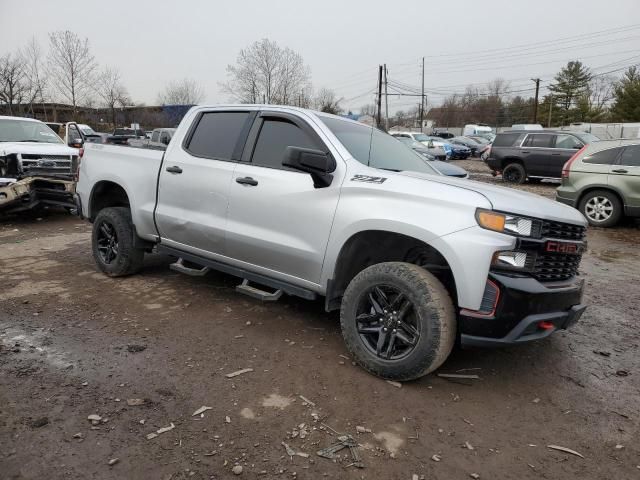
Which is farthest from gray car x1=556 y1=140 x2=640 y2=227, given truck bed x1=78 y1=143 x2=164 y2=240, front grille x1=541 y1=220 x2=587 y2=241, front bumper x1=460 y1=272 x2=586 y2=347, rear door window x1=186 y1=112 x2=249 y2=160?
truck bed x1=78 y1=143 x2=164 y2=240

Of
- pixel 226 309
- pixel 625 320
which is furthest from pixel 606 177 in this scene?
pixel 226 309

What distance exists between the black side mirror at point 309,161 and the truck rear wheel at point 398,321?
78 cm

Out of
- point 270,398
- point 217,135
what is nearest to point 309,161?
point 217,135

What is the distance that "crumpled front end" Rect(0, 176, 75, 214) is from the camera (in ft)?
25.8

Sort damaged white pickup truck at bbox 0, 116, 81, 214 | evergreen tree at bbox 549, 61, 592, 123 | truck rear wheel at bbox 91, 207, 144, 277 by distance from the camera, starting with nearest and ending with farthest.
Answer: truck rear wheel at bbox 91, 207, 144, 277 < damaged white pickup truck at bbox 0, 116, 81, 214 < evergreen tree at bbox 549, 61, 592, 123

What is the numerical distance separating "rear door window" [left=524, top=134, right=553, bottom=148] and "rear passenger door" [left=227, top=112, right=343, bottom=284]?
13.5 metres

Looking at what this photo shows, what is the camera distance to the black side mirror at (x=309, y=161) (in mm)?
3314

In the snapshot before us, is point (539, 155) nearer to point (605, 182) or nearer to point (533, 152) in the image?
point (533, 152)

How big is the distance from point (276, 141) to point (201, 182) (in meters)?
0.79

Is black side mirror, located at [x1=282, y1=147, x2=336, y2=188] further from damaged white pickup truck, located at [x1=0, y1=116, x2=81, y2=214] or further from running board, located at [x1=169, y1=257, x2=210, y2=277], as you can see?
damaged white pickup truck, located at [x1=0, y1=116, x2=81, y2=214]

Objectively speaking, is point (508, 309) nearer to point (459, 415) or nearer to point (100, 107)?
point (459, 415)

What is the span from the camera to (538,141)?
1536 cm

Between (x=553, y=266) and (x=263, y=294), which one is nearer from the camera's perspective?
(x=553, y=266)

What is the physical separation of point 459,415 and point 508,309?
0.70 m
